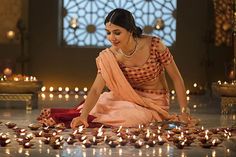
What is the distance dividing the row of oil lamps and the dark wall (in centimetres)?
545

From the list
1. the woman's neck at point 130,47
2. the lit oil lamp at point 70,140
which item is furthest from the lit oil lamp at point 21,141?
the woman's neck at point 130,47

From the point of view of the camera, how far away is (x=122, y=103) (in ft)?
19.4

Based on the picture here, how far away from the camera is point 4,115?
22.5 feet

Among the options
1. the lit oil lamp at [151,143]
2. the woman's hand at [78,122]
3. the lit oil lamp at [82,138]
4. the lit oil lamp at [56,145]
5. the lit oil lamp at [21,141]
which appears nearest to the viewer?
the lit oil lamp at [56,145]

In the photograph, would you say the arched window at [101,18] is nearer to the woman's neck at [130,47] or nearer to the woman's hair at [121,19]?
the woman's neck at [130,47]

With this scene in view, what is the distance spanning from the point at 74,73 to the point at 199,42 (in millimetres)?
2149

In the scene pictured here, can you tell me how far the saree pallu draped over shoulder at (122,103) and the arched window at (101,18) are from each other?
5.22 m

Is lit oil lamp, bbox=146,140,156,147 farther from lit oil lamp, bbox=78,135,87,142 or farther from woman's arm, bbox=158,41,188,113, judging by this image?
woman's arm, bbox=158,41,188,113

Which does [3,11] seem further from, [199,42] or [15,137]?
[15,137]

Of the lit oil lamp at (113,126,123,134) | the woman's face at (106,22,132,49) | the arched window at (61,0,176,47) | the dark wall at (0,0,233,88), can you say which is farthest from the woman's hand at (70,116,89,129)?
the arched window at (61,0,176,47)

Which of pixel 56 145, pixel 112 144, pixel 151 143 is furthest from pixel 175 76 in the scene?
pixel 56 145

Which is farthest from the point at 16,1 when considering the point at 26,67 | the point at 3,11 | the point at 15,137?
the point at 15,137

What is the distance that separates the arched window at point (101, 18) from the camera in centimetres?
1119

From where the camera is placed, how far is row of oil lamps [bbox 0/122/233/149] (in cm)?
452
